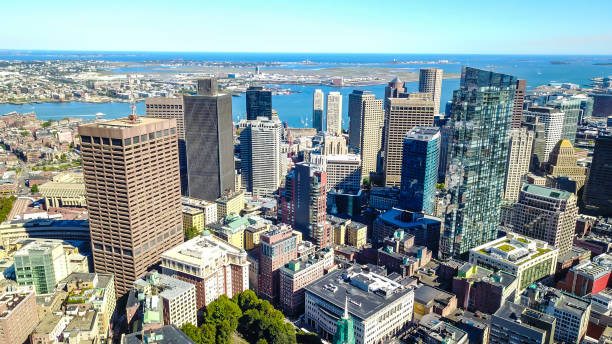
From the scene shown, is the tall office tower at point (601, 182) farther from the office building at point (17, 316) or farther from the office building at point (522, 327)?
the office building at point (17, 316)

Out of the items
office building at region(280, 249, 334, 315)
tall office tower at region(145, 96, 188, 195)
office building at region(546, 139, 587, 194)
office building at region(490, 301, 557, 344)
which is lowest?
office building at region(280, 249, 334, 315)

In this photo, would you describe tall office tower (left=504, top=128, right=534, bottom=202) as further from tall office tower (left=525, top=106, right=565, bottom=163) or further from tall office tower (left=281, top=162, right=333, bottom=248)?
tall office tower (left=281, top=162, right=333, bottom=248)

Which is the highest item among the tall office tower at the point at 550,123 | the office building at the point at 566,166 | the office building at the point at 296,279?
the tall office tower at the point at 550,123

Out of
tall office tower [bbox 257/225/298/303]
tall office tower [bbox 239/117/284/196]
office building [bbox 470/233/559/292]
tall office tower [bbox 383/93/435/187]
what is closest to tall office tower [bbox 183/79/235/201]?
tall office tower [bbox 239/117/284/196]

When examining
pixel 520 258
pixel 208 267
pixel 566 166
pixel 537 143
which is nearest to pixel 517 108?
pixel 537 143

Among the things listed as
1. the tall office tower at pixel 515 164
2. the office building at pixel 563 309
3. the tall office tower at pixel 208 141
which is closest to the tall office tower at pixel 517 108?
the tall office tower at pixel 515 164

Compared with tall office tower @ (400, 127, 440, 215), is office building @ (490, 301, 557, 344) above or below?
below

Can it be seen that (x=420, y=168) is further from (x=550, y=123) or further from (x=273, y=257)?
(x=550, y=123)
